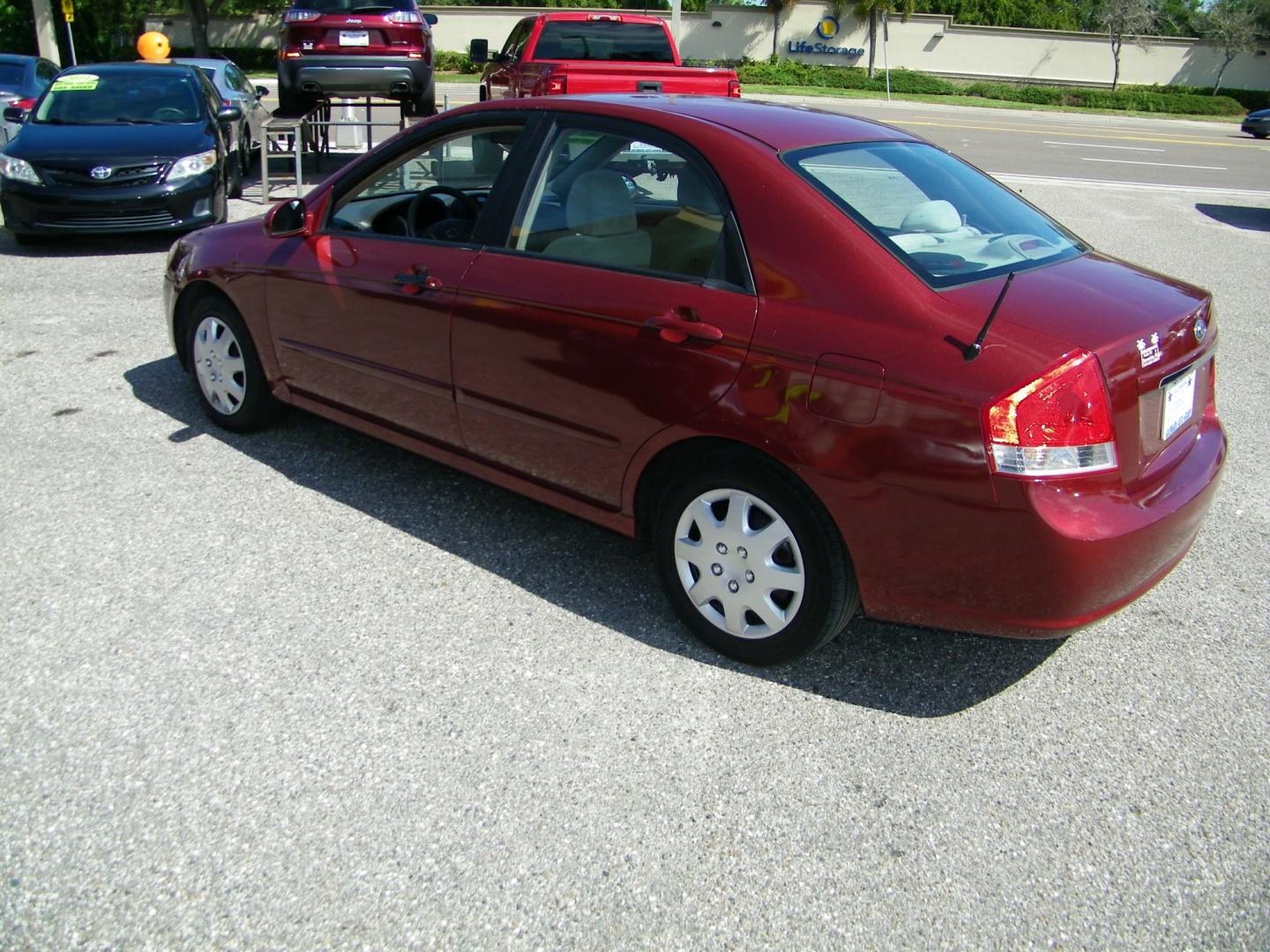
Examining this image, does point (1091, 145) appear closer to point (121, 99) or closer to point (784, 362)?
point (121, 99)

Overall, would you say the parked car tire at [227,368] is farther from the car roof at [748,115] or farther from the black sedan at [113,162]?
the black sedan at [113,162]

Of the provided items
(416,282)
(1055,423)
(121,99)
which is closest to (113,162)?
(121,99)

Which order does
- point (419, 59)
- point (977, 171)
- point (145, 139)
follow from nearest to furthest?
point (977, 171), point (145, 139), point (419, 59)

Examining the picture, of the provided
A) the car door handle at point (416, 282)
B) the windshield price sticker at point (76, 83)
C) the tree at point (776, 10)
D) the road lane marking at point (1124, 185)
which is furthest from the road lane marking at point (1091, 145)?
the tree at point (776, 10)

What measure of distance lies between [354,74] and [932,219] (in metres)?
9.89

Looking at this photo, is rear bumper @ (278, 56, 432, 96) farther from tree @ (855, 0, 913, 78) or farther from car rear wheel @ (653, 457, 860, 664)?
tree @ (855, 0, 913, 78)

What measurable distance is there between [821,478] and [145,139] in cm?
864

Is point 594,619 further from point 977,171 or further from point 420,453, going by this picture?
point 977,171

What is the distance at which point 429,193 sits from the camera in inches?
187

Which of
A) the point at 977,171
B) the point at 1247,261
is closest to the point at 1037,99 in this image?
the point at 1247,261

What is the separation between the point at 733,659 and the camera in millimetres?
3490

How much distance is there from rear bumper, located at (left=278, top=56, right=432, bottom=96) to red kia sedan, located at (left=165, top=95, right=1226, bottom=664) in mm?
8206

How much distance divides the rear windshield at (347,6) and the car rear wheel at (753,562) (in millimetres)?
10632

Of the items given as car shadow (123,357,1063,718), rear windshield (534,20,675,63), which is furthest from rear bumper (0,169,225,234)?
rear windshield (534,20,675,63)
